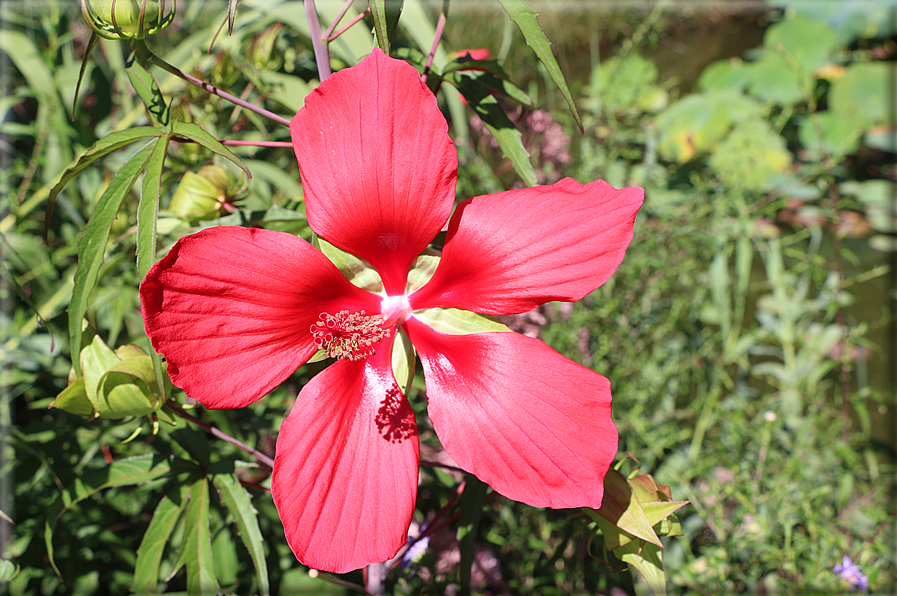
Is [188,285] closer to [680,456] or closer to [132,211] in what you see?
[132,211]

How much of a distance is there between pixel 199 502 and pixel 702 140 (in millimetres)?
2829

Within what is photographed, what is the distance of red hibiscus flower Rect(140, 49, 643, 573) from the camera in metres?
0.50

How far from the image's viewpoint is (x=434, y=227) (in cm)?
56

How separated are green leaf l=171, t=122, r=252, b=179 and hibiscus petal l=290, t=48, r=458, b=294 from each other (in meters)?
0.06

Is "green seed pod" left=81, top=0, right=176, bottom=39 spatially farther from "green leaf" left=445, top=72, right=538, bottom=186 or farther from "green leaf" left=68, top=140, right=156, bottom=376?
"green leaf" left=445, top=72, right=538, bottom=186

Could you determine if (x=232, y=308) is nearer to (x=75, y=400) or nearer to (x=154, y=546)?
(x=75, y=400)

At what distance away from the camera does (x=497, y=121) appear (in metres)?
0.66

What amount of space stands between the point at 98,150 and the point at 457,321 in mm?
400

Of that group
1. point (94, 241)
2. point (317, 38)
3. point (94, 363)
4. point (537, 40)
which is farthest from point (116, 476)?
point (537, 40)

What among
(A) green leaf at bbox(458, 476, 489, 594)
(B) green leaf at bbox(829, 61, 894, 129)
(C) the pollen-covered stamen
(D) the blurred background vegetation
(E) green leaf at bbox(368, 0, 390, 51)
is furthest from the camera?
(B) green leaf at bbox(829, 61, 894, 129)

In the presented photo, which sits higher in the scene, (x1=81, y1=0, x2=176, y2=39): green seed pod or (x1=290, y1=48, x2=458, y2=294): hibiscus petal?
(x1=81, y1=0, x2=176, y2=39): green seed pod

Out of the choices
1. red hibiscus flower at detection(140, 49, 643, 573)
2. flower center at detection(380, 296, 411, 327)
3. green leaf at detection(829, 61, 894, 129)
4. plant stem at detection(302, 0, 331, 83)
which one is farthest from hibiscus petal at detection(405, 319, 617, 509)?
green leaf at detection(829, 61, 894, 129)

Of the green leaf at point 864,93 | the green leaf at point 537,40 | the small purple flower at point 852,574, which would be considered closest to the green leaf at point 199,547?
the green leaf at point 537,40

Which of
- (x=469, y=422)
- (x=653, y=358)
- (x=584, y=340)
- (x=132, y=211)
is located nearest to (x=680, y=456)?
(x=653, y=358)
